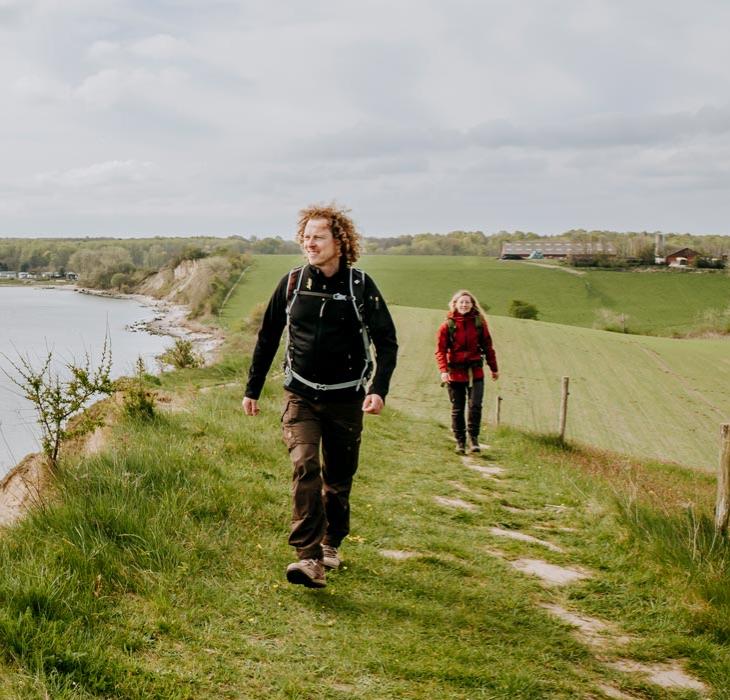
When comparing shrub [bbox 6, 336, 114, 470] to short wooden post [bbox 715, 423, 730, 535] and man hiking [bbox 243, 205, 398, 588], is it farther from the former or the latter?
short wooden post [bbox 715, 423, 730, 535]

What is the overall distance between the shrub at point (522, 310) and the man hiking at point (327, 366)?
6850cm

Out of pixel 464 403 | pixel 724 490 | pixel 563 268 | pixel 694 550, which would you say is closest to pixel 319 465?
pixel 694 550

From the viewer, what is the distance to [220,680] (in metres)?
3.23

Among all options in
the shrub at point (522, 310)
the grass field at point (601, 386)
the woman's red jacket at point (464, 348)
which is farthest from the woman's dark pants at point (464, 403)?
the shrub at point (522, 310)

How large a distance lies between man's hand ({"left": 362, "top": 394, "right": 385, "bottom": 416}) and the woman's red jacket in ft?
18.5

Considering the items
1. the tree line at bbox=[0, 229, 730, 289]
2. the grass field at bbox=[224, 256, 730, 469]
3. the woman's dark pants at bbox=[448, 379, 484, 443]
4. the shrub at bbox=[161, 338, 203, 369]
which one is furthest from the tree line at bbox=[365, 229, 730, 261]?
the woman's dark pants at bbox=[448, 379, 484, 443]

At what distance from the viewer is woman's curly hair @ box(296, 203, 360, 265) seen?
4727mm

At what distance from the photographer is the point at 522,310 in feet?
234

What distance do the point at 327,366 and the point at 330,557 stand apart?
1.36 metres

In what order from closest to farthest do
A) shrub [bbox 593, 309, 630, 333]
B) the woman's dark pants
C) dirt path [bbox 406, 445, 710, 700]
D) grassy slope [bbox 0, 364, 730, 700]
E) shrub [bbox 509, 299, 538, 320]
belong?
grassy slope [bbox 0, 364, 730, 700], dirt path [bbox 406, 445, 710, 700], the woman's dark pants, shrub [bbox 593, 309, 630, 333], shrub [bbox 509, 299, 538, 320]

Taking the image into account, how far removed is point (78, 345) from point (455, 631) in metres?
34.9

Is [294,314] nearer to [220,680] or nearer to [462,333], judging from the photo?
[220,680]

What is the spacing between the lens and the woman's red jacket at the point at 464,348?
10.2 metres

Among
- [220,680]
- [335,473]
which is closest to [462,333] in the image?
[335,473]
